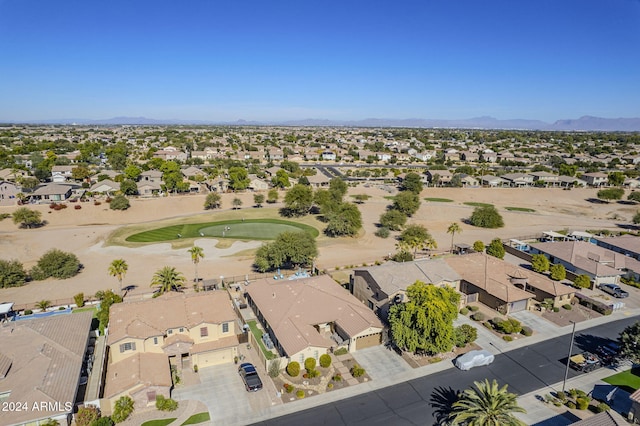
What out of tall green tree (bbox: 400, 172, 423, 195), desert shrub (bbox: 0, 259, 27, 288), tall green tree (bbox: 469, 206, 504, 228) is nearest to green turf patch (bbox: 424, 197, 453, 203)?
A: tall green tree (bbox: 400, 172, 423, 195)

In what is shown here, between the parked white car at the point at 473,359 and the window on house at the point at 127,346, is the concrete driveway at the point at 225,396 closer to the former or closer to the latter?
the window on house at the point at 127,346

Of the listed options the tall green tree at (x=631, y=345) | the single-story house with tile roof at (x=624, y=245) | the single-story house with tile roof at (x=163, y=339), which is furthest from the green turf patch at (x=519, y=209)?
the single-story house with tile roof at (x=163, y=339)

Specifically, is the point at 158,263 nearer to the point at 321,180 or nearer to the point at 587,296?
the point at 587,296

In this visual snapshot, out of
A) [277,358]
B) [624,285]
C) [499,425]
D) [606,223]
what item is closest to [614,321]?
[624,285]

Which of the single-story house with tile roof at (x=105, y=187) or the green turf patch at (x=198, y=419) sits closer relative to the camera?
the green turf patch at (x=198, y=419)

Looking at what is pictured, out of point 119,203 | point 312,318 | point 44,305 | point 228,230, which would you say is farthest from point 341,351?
point 119,203

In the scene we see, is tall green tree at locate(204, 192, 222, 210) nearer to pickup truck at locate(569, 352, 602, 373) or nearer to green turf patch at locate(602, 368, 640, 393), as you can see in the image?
pickup truck at locate(569, 352, 602, 373)

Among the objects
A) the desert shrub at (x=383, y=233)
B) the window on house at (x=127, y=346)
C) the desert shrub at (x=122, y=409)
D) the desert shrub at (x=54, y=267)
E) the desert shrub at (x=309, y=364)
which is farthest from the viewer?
the desert shrub at (x=383, y=233)
